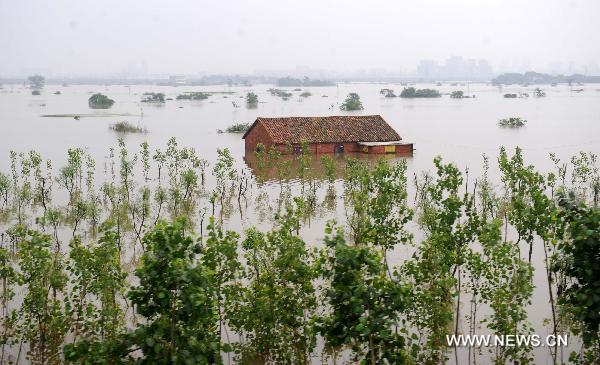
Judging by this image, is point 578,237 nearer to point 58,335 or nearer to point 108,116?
point 58,335

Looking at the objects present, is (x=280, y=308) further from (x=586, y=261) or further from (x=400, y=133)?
(x=400, y=133)

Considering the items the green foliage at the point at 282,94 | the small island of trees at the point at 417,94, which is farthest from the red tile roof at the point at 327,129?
the small island of trees at the point at 417,94

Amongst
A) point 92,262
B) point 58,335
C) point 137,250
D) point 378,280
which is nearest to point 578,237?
point 378,280

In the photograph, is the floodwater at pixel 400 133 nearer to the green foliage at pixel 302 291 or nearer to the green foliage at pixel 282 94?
the green foliage at pixel 302 291

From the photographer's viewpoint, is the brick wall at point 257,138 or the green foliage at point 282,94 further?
the green foliage at point 282,94

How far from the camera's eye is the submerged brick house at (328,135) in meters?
38.2

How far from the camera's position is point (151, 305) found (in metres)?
8.30

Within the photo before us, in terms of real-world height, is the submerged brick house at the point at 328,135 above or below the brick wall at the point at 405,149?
above

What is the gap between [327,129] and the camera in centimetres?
4016

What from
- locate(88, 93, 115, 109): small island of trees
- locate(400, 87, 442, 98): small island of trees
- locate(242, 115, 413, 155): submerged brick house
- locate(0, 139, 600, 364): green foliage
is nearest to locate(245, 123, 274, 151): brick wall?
locate(242, 115, 413, 155): submerged brick house

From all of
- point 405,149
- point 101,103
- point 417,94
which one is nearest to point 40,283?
point 405,149

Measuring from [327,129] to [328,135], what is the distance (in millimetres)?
641

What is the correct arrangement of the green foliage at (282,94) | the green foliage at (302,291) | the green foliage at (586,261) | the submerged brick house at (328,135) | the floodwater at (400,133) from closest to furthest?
1. the green foliage at (302,291)
2. the green foliage at (586,261)
3. the submerged brick house at (328,135)
4. the floodwater at (400,133)
5. the green foliage at (282,94)

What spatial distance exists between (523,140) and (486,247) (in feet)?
131
